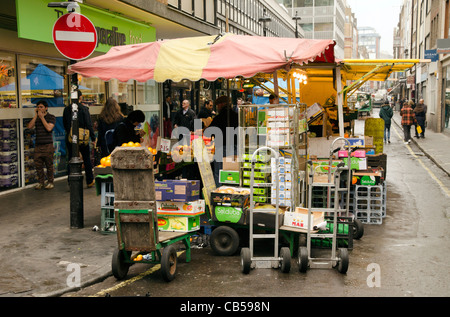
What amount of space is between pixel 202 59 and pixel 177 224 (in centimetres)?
267

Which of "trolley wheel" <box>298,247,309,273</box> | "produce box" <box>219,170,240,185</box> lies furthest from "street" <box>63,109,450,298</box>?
"produce box" <box>219,170,240,185</box>

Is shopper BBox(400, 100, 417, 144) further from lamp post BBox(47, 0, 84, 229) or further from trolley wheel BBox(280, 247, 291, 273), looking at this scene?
trolley wheel BBox(280, 247, 291, 273)

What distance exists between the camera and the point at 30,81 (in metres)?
11.8

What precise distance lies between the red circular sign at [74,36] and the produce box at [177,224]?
10.1ft

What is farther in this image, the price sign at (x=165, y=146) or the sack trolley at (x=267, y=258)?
the price sign at (x=165, y=146)

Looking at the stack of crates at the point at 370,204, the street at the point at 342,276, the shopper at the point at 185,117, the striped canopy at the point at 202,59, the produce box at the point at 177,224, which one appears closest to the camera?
the street at the point at 342,276

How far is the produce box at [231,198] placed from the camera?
7.25 metres

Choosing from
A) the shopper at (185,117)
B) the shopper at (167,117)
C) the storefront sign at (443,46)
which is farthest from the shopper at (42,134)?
the storefront sign at (443,46)

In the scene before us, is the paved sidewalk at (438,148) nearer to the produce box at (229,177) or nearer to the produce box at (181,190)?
the produce box at (229,177)

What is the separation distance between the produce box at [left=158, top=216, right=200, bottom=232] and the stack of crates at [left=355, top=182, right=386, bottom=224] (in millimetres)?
3722

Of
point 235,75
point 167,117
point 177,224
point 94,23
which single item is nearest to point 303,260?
point 177,224

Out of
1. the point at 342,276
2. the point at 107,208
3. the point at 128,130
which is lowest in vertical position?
the point at 342,276

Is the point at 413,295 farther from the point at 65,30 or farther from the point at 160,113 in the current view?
the point at 160,113

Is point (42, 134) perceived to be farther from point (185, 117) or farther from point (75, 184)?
point (185, 117)
